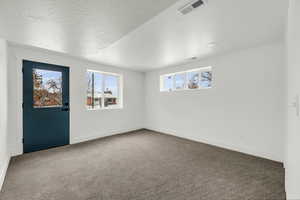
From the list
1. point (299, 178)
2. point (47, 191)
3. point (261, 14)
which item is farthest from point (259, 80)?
point (47, 191)

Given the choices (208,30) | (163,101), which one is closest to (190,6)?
(208,30)

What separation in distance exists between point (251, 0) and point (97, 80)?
4096mm

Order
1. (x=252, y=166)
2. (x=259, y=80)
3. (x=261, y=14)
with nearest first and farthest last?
1. (x=261, y=14)
2. (x=252, y=166)
3. (x=259, y=80)

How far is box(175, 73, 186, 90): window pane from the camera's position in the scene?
438 cm

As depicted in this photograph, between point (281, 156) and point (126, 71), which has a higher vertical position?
point (126, 71)

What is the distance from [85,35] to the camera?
2.12 metres

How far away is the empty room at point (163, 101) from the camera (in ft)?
5.27

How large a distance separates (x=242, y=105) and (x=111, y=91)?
395 centimetres

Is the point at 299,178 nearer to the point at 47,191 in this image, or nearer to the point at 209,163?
the point at 209,163

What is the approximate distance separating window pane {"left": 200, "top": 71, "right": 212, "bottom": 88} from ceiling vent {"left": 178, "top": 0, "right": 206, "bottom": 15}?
239 cm

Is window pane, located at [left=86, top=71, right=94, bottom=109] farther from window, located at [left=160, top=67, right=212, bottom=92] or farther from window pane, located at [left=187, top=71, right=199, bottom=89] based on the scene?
window pane, located at [left=187, top=71, right=199, bottom=89]

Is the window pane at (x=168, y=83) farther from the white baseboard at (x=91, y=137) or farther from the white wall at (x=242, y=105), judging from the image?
the white baseboard at (x=91, y=137)

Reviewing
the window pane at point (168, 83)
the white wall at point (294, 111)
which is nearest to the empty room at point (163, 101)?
the white wall at point (294, 111)

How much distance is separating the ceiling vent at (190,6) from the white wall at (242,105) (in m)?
2.14
